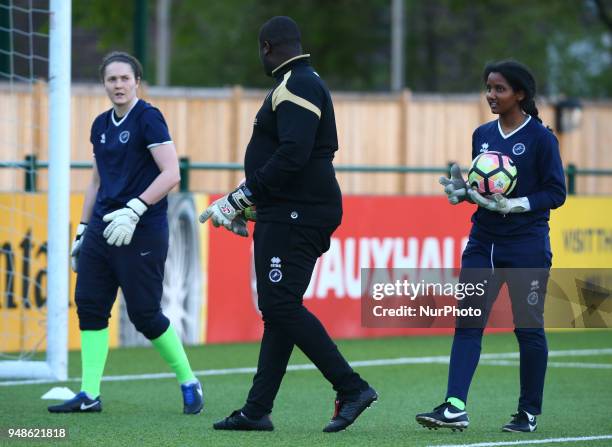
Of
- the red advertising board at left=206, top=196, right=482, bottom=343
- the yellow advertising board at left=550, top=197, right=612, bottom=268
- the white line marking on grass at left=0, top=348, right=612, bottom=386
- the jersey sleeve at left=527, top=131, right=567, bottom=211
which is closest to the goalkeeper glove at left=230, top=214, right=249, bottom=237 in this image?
the jersey sleeve at left=527, top=131, right=567, bottom=211

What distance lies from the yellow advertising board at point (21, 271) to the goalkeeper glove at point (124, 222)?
378cm

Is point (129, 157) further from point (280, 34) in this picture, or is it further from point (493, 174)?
point (493, 174)

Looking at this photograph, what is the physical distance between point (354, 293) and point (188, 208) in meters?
1.91

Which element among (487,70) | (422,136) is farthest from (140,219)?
(422,136)

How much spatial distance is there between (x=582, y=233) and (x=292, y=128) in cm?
A: 803

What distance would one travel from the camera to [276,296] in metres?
7.19

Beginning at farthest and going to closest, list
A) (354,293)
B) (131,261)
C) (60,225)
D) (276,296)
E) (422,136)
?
(422,136) < (354,293) < (60,225) < (131,261) < (276,296)

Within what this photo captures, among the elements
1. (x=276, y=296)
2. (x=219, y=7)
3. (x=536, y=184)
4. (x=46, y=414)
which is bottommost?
(x=46, y=414)

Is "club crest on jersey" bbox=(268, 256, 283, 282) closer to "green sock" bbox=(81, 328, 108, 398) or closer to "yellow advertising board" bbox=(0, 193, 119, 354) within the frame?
"green sock" bbox=(81, 328, 108, 398)

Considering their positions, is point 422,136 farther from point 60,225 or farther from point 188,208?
point 60,225

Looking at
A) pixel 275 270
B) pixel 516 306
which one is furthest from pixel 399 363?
pixel 275 270

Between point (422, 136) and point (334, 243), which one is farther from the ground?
point (422, 136)

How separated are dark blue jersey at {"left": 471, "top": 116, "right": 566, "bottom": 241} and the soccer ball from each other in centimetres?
8

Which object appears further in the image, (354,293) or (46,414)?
(354,293)
